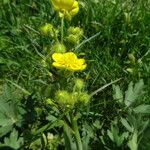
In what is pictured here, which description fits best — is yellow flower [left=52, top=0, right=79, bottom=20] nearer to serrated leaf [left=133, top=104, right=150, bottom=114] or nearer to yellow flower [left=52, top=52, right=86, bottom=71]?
yellow flower [left=52, top=52, right=86, bottom=71]

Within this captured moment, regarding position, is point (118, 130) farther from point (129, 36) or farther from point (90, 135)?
point (129, 36)

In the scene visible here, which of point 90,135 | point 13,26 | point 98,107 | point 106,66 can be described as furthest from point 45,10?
point 90,135

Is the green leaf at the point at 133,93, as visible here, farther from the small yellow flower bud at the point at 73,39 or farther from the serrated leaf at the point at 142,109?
the small yellow flower bud at the point at 73,39

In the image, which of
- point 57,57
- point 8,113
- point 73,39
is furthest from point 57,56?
point 8,113

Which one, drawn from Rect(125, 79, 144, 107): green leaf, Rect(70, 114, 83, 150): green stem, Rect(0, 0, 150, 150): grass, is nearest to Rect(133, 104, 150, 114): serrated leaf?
Rect(125, 79, 144, 107): green leaf

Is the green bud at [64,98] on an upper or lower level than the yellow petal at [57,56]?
lower

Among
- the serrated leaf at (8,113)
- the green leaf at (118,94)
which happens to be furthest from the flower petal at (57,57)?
the green leaf at (118,94)
